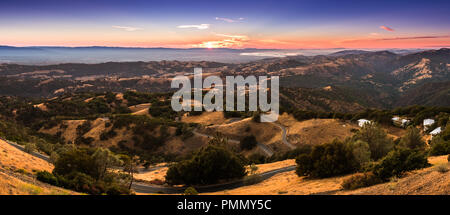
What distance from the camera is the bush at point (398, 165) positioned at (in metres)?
15.5

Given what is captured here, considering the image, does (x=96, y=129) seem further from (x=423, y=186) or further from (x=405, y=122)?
(x=405, y=122)

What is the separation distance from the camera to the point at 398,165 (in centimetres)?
1559

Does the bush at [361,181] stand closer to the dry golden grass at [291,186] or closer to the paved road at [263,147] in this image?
the dry golden grass at [291,186]

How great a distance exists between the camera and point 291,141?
5169 centimetres

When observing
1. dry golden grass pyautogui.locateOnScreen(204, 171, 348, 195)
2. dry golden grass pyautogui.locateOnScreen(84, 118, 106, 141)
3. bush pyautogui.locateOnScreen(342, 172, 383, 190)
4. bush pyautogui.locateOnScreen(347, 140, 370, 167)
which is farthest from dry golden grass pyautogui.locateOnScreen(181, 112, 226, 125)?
bush pyautogui.locateOnScreen(342, 172, 383, 190)

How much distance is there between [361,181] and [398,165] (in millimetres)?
2487

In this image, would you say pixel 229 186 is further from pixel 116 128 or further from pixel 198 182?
pixel 116 128

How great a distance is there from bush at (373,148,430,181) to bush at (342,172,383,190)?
0.51 meters

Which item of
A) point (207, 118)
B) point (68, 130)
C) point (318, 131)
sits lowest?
point (68, 130)

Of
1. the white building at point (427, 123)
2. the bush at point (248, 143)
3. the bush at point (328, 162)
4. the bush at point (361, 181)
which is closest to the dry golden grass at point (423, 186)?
the bush at point (361, 181)

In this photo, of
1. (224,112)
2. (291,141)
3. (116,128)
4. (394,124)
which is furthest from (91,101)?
(394,124)

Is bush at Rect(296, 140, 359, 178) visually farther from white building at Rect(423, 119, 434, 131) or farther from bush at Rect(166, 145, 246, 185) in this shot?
white building at Rect(423, 119, 434, 131)

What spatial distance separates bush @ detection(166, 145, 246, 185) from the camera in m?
28.5

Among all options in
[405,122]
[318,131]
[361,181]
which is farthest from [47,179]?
[405,122]
